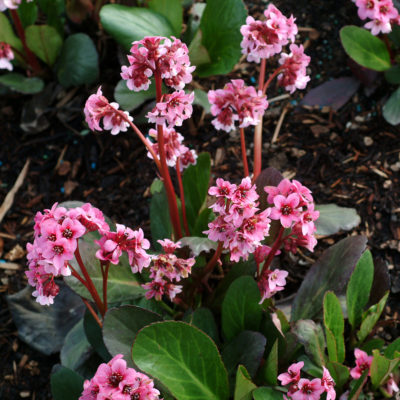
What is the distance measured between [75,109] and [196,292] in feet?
3.86

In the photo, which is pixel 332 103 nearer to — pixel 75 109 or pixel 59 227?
pixel 75 109

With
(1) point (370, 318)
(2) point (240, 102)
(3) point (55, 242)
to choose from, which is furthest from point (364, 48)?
(3) point (55, 242)

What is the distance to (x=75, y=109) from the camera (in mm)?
2447

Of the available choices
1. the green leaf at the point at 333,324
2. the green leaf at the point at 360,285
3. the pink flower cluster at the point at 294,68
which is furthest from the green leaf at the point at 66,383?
the pink flower cluster at the point at 294,68

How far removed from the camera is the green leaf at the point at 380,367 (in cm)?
129

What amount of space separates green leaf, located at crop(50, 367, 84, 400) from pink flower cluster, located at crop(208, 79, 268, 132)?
32.0 inches

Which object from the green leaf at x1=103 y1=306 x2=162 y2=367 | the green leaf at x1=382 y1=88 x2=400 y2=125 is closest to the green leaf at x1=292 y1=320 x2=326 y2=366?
the green leaf at x1=103 y1=306 x2=162 y2=367

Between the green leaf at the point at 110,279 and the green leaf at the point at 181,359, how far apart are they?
1.00 ft

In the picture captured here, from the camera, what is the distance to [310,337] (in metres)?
1.40

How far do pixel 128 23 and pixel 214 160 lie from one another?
0.66 m

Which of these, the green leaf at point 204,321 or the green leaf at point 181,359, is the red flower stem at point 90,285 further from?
the green leaf at point 204,321

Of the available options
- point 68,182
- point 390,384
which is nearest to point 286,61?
point 390,384

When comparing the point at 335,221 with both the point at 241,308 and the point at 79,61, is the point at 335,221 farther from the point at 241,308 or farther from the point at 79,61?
the point at 79,61

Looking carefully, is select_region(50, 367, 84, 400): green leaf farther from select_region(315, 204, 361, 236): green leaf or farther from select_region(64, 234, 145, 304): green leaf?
select_region(315, 204, 361, 236): green leaf
